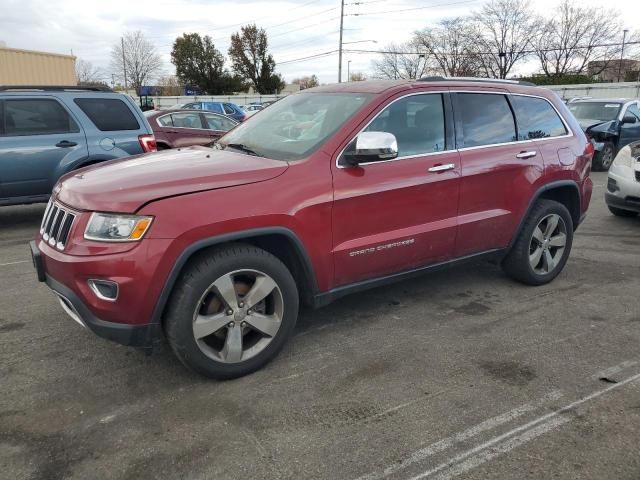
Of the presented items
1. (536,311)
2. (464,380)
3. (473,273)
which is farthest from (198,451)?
(473,273)

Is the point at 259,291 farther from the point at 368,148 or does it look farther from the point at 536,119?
the point at 536,119

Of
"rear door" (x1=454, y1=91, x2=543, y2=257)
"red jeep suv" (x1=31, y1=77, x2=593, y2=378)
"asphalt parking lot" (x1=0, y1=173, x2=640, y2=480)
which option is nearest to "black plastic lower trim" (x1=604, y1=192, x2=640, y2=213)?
"red jeep suv" (x1=31, y1=77, x2=593, y2=378)

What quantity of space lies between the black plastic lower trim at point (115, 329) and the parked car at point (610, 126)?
12799 mm

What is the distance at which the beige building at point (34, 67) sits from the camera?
2175 centimetres

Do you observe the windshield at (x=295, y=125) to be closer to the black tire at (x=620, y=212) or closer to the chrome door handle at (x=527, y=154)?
the chrome door handle at (x=527, y=154)

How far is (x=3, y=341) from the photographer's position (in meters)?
3.82

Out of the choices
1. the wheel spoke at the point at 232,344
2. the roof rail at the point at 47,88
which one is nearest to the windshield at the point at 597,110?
the roof rail at the point at 47,88

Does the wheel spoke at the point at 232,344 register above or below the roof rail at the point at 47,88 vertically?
below

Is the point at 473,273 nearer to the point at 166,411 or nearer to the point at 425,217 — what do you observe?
the point at 425,217

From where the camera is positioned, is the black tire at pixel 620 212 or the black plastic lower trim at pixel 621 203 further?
the black tire at pixel 620 212

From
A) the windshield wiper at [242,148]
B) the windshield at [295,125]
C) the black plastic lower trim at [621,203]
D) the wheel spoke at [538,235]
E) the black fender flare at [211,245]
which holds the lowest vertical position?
the black plastic lower trim at [621,203]

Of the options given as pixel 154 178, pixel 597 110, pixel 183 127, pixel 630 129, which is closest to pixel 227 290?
pixel 154 178

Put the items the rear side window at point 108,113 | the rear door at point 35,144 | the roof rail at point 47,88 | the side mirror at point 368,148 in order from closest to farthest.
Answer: the side mirror at point 368,148
the rear door at point 35,144
the roof rail at point 47,88
the rear side window at point 108,113

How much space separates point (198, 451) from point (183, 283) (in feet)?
2.87
